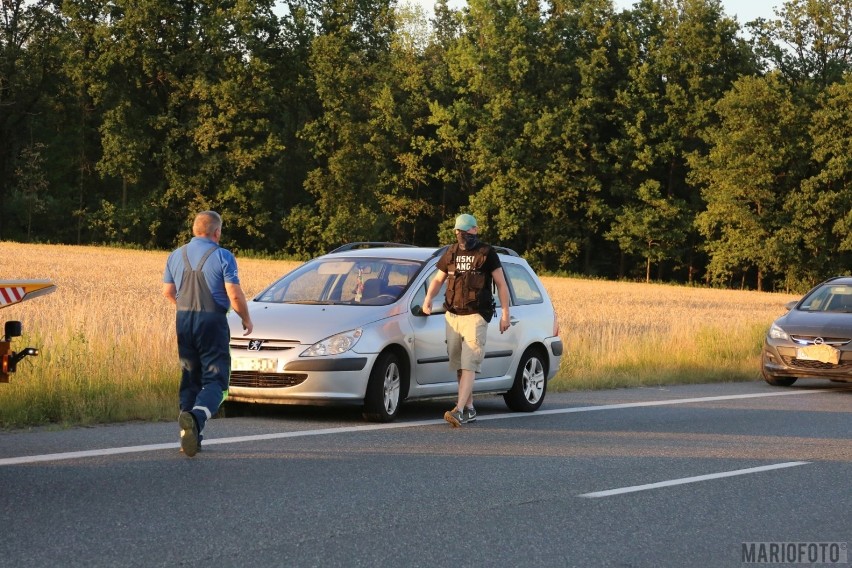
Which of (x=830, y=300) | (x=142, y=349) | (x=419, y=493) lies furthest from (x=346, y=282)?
(x=830, y=300)

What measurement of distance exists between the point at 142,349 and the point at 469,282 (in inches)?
163

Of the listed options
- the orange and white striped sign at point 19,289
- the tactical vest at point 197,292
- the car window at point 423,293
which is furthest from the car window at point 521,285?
the orange and white striped sign at point 19,289

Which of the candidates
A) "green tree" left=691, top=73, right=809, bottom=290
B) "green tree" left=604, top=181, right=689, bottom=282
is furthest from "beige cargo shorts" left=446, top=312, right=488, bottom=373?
"green tree" left=604, top=181, right=689, bottom=282

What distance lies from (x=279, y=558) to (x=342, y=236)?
6439 centimetres

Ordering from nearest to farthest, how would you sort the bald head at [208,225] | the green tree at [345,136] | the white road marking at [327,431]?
1. the white road marking at [327,431]
2. the bald head at [208,225]
3. the green tree at [345,136]

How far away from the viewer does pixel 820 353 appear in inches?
725

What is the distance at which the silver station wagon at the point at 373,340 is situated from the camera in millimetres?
12016

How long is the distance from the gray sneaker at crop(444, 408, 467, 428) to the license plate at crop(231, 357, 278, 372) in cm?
156

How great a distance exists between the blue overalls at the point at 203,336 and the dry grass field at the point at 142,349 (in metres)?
1.94

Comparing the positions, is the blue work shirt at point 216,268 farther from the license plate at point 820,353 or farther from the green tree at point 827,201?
the green tree at point 827,201

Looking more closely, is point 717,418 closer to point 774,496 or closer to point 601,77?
point 774,496

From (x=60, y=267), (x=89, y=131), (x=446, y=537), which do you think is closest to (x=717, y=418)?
(x=446, y=537)

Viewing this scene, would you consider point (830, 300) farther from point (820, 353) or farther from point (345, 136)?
point (345, 136)

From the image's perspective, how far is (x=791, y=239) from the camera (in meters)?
64.7
